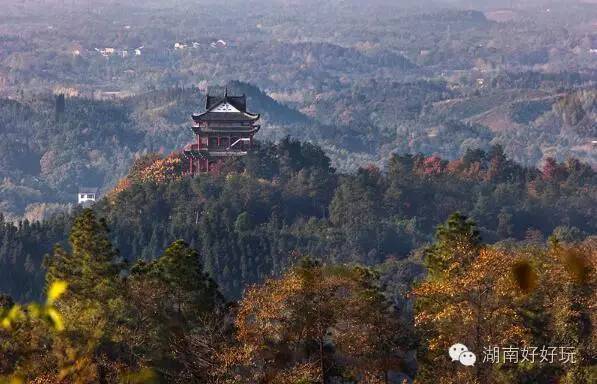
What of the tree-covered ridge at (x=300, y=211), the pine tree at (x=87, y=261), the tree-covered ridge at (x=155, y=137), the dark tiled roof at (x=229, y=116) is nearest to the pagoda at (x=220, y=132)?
the dark tiled roof at (x=229, y=116)

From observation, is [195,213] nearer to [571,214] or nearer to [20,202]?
[571,214]

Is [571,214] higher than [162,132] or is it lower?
higher

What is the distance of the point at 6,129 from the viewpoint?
582ft

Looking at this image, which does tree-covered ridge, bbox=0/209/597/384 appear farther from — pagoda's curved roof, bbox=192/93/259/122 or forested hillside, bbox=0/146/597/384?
pagoda's curved roof, bbox=192/93/259/122

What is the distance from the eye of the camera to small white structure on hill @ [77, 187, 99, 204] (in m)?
127

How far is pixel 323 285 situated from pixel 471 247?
4.09 m

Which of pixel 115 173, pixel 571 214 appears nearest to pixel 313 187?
pixel 571 214

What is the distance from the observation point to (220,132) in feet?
261

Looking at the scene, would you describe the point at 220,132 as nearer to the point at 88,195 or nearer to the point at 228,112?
the point at 228,112

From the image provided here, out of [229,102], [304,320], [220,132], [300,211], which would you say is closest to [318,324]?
[304,320]

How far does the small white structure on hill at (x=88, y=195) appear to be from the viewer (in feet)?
416

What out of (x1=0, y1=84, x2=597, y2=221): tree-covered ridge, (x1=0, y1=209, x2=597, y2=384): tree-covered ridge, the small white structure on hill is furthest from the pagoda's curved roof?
(x1=0, y1=84, x2=597, y2=221): tree-covered ridge

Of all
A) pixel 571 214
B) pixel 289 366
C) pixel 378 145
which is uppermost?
pixel 289 366

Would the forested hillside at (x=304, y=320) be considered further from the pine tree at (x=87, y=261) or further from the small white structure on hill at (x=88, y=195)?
the small white structure on hill at (x=88, y=195)
